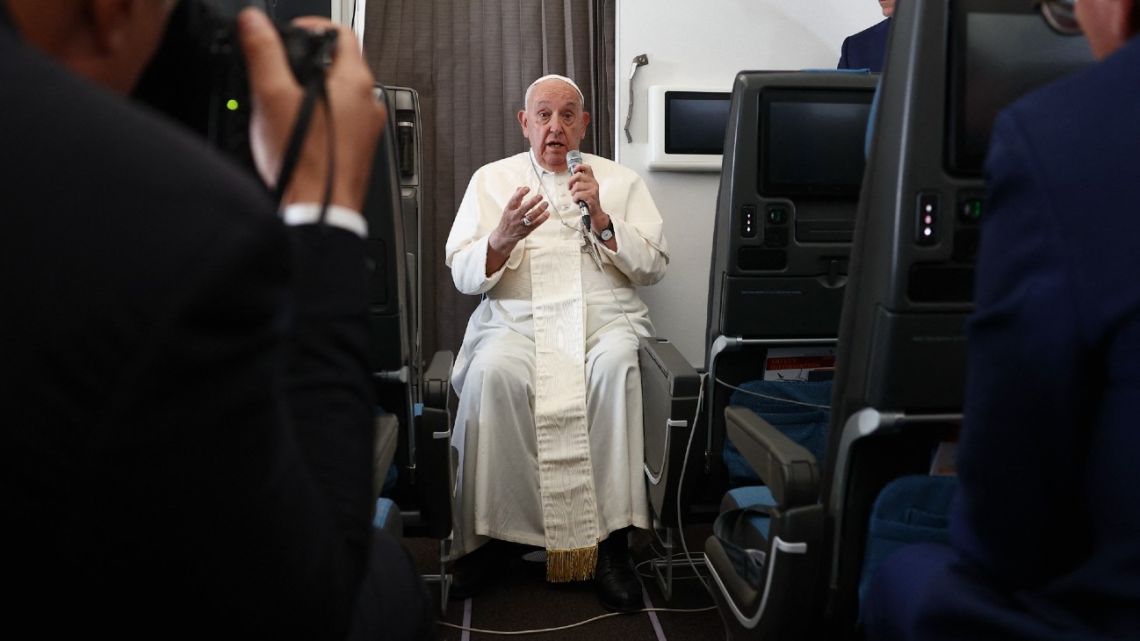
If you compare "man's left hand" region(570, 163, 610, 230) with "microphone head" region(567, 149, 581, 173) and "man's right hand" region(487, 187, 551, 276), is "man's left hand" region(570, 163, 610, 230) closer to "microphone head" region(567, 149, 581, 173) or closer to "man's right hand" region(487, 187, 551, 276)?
"microphone head" region(567, 149, 581, 173)

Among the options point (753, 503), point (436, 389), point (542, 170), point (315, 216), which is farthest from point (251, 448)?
point (542, 170)

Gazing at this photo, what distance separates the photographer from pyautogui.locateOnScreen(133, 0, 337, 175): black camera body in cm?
69

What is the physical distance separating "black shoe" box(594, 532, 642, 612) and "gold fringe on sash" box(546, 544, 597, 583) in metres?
0.04

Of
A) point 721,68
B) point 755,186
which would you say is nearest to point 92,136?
point 755,186

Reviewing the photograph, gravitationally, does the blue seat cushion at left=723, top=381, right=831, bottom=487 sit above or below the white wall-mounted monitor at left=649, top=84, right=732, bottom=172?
below

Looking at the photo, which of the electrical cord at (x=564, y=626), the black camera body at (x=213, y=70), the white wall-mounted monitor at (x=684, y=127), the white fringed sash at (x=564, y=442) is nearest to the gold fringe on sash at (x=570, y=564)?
the white fringed sash at (x=564, y=442)

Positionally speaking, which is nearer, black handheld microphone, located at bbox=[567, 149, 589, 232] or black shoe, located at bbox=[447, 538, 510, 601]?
black shoe, located at bbox=[447, 538, 510, 601]

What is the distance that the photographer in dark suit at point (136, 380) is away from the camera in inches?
17.5

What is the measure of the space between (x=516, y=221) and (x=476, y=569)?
3.81ft

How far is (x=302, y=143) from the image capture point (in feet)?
2.06

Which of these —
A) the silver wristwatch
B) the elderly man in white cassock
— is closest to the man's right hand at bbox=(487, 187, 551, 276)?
the elderly man in white cassock

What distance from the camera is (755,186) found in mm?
2365

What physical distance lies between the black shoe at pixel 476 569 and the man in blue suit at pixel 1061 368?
199 centimetres

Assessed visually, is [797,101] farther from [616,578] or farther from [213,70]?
[213,70]
